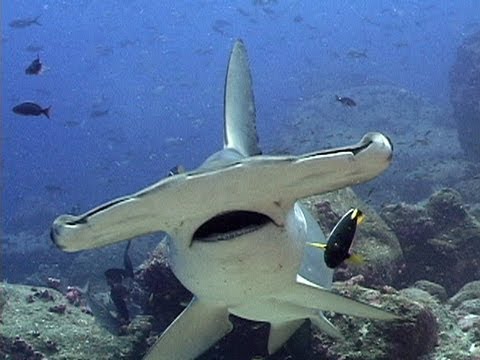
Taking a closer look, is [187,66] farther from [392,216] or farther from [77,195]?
[392,216]

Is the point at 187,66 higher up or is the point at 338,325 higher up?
the point at 338,325

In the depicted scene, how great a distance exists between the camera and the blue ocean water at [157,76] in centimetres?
3984

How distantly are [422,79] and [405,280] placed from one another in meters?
68.6

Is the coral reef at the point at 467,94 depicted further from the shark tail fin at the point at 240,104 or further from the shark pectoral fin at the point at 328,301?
the shark pectoral fin at the point at 328,301

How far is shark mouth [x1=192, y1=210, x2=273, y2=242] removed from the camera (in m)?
2.56

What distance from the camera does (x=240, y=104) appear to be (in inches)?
154

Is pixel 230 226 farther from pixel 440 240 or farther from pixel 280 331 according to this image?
pixel 440 240

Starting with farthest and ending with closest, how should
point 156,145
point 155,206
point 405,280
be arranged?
1. point 156,145
2. point 405,280
3. point 155,206

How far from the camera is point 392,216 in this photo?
8820 mm

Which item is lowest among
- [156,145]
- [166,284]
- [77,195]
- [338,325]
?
[156,145]

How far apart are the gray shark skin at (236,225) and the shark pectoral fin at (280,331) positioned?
52 centimetres

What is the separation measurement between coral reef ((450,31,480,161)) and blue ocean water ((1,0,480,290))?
4.09m

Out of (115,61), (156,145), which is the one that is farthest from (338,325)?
(115,61)

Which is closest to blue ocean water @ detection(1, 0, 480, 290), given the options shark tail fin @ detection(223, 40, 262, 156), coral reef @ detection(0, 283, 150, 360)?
shark tail fin @ detection(223, 40, 262, 156)
